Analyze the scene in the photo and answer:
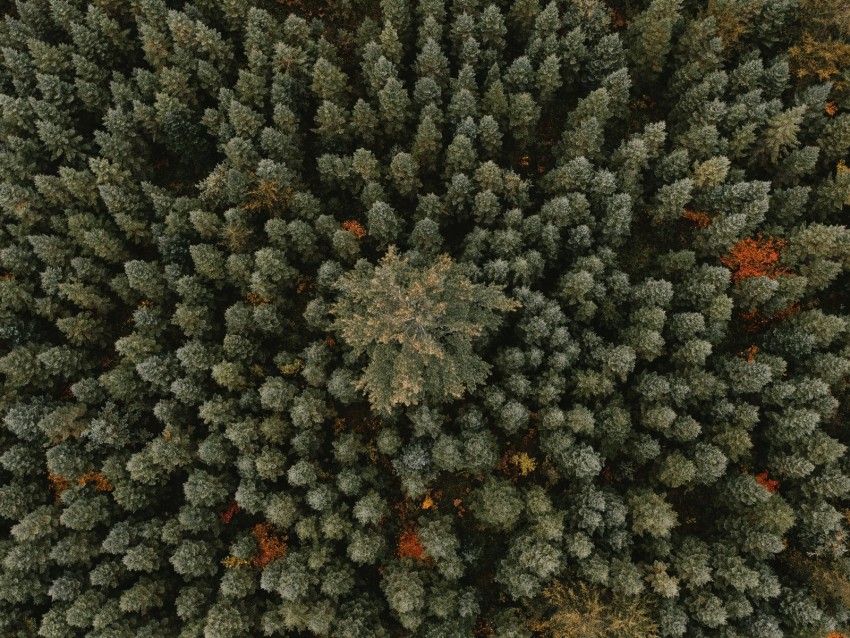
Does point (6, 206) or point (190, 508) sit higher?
point (6, 206)

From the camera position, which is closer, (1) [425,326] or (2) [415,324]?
(2) [415,324]

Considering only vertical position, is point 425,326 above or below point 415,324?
below

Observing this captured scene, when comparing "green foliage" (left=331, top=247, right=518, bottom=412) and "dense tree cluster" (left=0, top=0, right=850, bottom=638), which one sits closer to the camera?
"green foliage" (left=331, top=247, right=518, bottom=412)

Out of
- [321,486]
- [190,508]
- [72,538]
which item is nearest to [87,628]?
[72,538]

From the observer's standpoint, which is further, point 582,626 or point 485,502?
point 485,502

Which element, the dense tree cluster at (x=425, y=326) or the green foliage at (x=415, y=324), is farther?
the dense tree cluster at (x=425, y=326)

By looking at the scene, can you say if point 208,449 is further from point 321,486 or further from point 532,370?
point 532,370

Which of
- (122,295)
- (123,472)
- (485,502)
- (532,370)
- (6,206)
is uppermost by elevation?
(6,206)

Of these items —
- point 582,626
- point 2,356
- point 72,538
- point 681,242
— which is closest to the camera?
point 582,626
